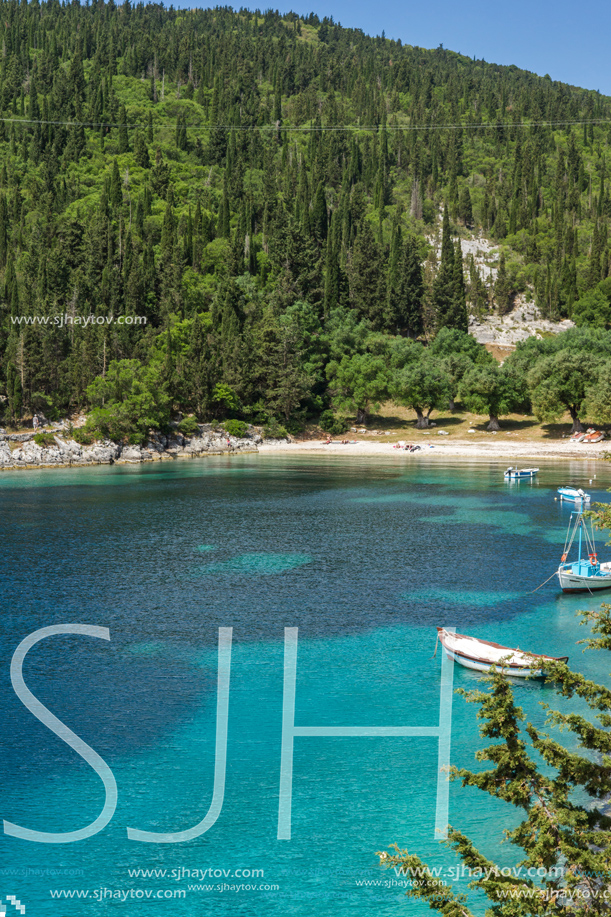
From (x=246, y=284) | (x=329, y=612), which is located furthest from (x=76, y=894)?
(x=246, y=284)

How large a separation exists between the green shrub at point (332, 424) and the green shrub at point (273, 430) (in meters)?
5.01

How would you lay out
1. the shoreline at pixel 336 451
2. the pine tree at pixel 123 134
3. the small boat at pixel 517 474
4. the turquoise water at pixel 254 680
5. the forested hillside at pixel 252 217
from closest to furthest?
the turquoise water at pixel 254 680, the small boat at pixel 517 474, the shoreline at pixel 336 451, the forested hillside at pixel 252 217, the pine tree at pixel 123 134

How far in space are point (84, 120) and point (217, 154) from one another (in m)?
24.6

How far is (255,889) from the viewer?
12.8m

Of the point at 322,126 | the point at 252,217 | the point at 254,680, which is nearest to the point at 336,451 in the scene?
the point at 252,217

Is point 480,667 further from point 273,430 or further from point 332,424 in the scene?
point 332,424

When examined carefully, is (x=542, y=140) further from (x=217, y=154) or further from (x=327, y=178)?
(x=217, y=154)

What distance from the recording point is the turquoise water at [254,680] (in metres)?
13.3

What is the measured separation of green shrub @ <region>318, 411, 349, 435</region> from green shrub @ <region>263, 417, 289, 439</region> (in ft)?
16.4

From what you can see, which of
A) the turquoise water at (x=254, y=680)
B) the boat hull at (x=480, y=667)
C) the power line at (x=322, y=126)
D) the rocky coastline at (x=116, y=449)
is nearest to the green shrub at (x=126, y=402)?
the rocky coastline at (x=116, y=449)

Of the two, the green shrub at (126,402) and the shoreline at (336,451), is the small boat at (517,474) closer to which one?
the shoreline at (336,451)

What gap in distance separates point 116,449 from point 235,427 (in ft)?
47.7

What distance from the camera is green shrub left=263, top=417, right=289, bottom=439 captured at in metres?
89.2

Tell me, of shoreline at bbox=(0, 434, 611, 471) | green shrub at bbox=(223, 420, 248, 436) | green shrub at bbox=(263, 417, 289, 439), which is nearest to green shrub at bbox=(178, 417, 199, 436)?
shoreline at bbox=(0, 434, 611, 471)
